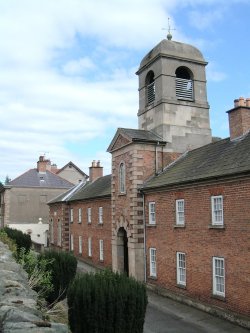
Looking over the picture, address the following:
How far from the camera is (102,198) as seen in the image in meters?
33.4

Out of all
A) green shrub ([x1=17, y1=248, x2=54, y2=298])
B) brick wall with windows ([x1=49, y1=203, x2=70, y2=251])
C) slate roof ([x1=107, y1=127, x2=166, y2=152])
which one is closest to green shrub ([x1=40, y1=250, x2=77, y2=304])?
green shrub ([x1=17, y1=248, x2=54, y2=298])

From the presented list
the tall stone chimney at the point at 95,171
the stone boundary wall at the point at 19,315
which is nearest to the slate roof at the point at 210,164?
the stone boundary wall at the point at 19,315

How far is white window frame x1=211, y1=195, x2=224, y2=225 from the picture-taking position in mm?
18469

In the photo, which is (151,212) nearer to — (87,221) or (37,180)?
(87,221)

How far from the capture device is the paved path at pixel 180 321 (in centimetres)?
1659

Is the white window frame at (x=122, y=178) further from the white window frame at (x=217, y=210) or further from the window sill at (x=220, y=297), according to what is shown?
the window sill at (x=220, y=297)

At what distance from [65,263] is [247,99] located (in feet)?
44.3

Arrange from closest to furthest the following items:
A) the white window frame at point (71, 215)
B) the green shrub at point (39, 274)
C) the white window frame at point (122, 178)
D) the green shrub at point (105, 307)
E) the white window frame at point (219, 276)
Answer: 1. the green shrub at point (105, 307)
2. the green shrub at point (39, 274)
3. the white window frame at point (219, 276)
4. the white window frame at point (122, 178)
5. the white window frame at point (71, 215)

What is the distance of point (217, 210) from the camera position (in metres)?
18.8

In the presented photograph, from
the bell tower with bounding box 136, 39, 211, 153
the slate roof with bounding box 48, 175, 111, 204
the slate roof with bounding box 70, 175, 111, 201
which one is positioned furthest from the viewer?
the slate roof with bounding box 48, 175, 111, 204

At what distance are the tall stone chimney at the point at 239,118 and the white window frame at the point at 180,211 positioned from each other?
15.6 feet

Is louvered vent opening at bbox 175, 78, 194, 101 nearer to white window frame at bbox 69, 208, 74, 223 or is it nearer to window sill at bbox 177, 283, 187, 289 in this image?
window sill at bbox 177, 283, 187, 289

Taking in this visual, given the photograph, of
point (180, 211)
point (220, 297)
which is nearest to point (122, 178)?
point (180, 211)

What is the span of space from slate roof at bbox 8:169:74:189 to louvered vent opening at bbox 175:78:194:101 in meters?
31.1
